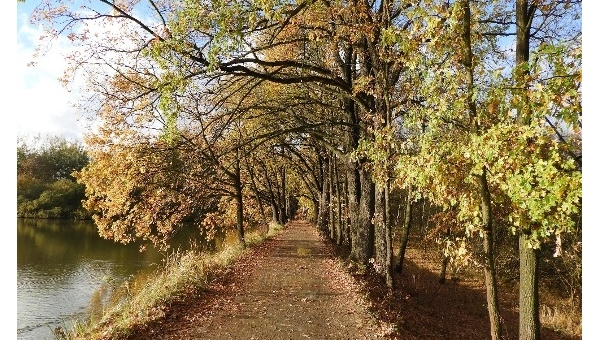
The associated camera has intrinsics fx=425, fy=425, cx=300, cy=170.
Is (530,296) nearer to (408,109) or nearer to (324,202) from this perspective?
(408,109)

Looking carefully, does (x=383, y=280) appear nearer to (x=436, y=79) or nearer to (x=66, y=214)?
(x=436, y=79)

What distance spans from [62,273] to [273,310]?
1685cm

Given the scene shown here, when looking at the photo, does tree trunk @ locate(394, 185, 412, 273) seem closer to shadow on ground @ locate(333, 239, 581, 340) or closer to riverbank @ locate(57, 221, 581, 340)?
riverbank @ locate(57, 221, 581, 340)

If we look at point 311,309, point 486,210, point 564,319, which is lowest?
point 564,319

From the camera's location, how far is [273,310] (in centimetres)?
901

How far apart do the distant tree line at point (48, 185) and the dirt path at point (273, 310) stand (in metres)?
44.6

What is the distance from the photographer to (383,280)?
1271 cm

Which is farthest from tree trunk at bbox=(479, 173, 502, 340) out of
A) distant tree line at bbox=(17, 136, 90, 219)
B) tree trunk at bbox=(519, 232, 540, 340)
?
distant tree line at bbox=(17, 136, 90, 219)

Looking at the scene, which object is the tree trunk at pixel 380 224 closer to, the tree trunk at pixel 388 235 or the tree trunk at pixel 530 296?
the tree trunk at pixel 388 235

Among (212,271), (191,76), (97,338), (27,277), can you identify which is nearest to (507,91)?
(191,76)

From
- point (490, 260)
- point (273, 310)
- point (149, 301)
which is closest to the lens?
point (490, 260)

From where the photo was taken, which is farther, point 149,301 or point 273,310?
point 273,310

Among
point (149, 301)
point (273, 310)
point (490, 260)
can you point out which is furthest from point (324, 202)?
point (490, 260)

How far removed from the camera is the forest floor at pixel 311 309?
7629 mm
